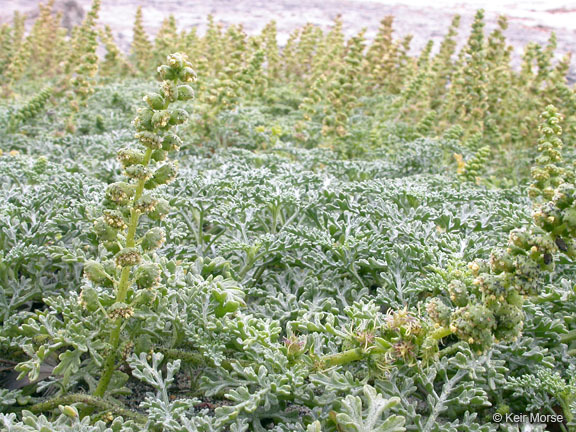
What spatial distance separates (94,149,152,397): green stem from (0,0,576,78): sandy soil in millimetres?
12321

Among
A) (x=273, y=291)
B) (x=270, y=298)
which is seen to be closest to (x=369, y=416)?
(x=270, y=298)

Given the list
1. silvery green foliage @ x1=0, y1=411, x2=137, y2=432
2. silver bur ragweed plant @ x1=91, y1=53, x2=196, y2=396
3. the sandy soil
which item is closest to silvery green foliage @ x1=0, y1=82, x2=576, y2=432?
silvery green foliage @ x1=0, y1=411, x2=137, y2=432

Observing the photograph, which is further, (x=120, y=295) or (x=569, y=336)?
(x=569, y=336)

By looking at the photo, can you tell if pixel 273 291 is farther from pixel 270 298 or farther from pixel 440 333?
pixel 440 333

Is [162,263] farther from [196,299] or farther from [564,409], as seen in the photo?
[564,409]

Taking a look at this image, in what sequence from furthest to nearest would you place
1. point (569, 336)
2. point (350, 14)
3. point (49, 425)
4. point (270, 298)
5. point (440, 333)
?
point (350, 14)
point (270, 298)
point (569, 336)
point (440, 333)
point (49, 425)

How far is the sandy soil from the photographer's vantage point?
1517cm

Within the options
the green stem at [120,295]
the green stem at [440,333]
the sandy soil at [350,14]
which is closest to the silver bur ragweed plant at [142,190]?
the green stem at [120,295]

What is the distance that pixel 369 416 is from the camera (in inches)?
74.5

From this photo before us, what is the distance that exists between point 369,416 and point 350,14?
1751cm

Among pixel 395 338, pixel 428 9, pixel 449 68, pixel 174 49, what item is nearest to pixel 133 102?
pixel 174 49

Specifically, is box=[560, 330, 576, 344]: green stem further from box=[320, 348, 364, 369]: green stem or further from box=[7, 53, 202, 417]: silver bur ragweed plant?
box=[7, 53, 202, 417]: silver bur ragweed plant

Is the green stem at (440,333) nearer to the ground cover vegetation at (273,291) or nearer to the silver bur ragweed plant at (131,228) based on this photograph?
the ground cover vegetation at (273,291)

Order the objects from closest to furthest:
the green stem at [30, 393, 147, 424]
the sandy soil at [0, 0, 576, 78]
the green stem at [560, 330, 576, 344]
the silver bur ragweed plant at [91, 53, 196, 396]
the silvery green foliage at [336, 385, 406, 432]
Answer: the silvery green foliage at [336, 385, 406, 432] < the silver bur ragweed plant at [91, 53, 196, 396] < the green stem at [30, 393, 147, 424] < the green stem at [560, 330, 576, 344] < the sandy soil at [0, 0, 576, 78]
